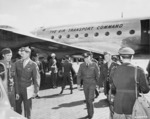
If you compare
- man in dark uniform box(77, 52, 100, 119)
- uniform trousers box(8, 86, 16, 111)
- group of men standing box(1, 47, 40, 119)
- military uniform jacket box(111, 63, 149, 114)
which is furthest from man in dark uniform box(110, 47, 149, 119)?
man in dark uniform box(77, 52, 100, 119)

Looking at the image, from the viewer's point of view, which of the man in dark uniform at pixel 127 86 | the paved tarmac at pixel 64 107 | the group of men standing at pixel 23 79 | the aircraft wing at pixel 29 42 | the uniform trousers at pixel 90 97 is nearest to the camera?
the man in dark uniform at pixel 127 86

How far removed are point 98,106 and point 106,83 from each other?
2.29 metres

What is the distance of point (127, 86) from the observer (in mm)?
3758

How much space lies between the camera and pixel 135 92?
12.2 ft

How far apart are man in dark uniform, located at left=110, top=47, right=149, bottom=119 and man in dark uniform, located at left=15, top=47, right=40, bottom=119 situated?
2.27 m

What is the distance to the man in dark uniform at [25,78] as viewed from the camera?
5.38 metres

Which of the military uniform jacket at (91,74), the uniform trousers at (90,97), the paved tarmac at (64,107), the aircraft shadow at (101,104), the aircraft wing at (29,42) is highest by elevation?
the aircraft wing at (29,42)

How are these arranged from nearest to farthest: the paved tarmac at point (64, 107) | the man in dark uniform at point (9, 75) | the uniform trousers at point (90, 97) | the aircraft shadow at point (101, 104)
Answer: the man in dark uniform at point (9, 75)
the uniform trousers at point (90, 97)
the paved tarmac at point (64, 107)
the aircraft shadow at point (101, 104)

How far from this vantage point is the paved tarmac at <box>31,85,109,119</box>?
6.90 m

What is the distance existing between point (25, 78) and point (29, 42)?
925 centimetres

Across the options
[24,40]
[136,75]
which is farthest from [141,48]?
[136,75]

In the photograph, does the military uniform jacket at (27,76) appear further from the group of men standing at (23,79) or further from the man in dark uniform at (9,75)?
the man in dark uniform at (9,75)

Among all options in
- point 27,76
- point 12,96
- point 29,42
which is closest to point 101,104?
point 27,76

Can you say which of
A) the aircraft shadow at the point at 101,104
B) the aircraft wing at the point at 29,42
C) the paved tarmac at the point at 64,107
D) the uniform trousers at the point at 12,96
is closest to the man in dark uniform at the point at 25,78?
the uniform trousers at the point at 12,96
